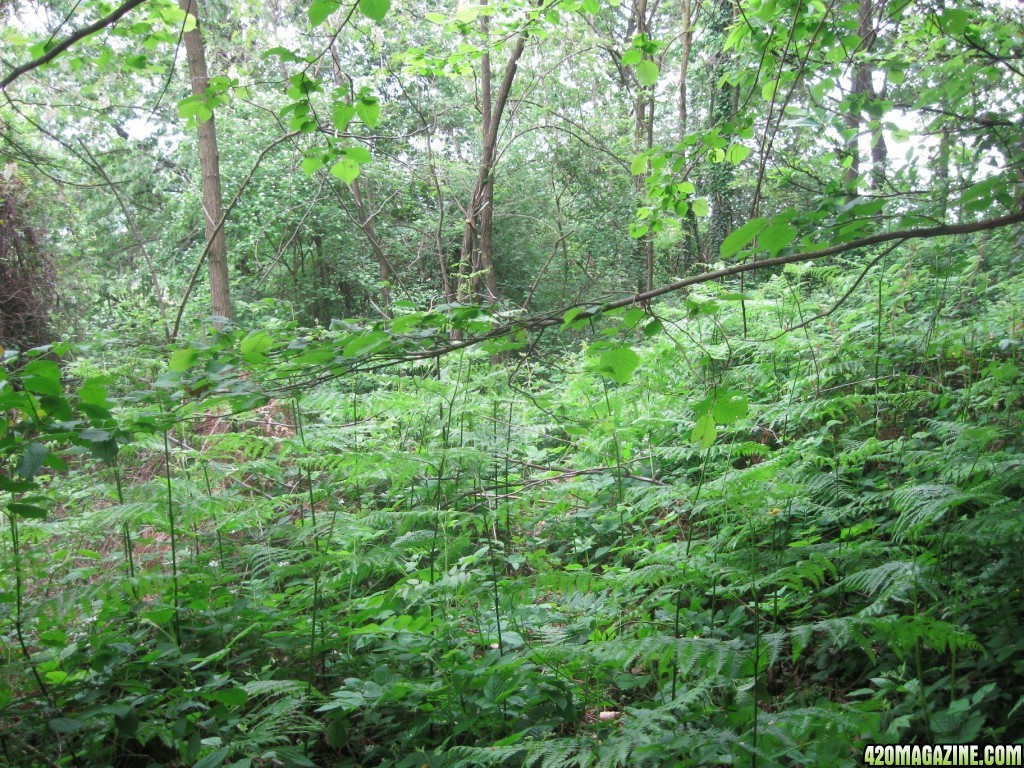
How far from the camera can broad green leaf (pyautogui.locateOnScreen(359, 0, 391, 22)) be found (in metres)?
2.44

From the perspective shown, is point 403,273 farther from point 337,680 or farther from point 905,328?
point 337,680

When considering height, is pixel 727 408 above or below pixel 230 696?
above

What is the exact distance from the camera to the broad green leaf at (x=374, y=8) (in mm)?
2436

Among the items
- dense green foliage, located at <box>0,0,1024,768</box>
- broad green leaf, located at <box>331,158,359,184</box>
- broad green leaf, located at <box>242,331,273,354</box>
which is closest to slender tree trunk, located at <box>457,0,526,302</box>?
dense green foliage, located at <box>0,0,1024,768</box>

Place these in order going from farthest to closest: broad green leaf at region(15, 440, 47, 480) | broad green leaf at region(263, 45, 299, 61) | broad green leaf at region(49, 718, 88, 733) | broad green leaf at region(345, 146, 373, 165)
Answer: broad green leaf at region(345, 146, 373, 165)
broad green leaf at region(263, 45, 299, 61)
broad green leaf at region(49, 718, 88, 733)
broad green leaf at region(15, 440, 47, 480)

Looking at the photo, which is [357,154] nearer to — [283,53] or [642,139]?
[283,53]

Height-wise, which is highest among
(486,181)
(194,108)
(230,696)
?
(486,181)

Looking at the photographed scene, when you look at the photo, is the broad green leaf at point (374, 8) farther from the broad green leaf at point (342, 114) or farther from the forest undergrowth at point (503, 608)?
the forest undergrowth at point (503, 608)

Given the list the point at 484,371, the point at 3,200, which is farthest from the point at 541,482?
the point at 3,200

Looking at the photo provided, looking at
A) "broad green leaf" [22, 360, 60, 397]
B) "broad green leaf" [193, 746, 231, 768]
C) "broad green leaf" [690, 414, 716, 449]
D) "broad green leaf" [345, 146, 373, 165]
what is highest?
"broad green leaf" [345, 146, 373, 165]

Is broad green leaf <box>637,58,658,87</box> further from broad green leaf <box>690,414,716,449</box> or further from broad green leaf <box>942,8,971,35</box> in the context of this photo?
broad green leaf <box>690,414,716,449</box>

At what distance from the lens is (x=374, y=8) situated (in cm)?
246

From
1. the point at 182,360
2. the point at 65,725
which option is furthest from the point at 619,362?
the point at 65,725

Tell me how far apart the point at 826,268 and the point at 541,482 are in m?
2.77
